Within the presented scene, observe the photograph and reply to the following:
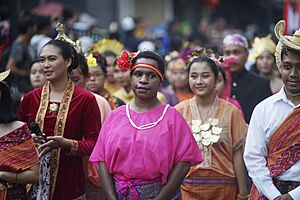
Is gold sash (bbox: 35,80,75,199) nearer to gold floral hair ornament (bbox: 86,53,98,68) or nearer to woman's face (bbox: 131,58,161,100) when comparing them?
woman's face (bbox: 131,58,161,100)

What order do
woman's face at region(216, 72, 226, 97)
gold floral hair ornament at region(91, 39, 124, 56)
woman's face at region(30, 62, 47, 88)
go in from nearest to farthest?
woman's face at region(216, 72, 226, 97) < woman's face at region(30, 62, 47, 88) < gold floral hair ornament at region(91, 39, 124, 56)

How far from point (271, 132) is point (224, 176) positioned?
135cm

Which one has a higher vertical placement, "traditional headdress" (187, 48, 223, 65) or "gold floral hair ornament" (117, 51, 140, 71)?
"traditional headdress" (187, 48, 223, 65)

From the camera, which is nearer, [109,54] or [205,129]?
[205,129]

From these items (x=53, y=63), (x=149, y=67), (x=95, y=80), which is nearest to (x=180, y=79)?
(x=95, y=80)

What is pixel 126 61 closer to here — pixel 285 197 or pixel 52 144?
pixel 52 144

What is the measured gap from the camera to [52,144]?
6.34 meters

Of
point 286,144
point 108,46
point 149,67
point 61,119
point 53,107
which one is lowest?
point 286,144

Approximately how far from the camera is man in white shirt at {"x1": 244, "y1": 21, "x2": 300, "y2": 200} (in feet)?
19.2

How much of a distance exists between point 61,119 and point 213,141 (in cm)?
144

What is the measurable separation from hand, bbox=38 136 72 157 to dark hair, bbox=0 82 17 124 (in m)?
0.54

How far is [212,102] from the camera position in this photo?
293 inches

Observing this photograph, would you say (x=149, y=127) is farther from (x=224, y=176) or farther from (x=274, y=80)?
(x=274, y=80)

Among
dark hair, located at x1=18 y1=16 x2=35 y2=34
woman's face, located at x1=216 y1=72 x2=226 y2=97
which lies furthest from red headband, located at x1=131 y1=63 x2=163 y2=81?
dark hair, located at x1=18 y1=16 x2=35 y2=34
